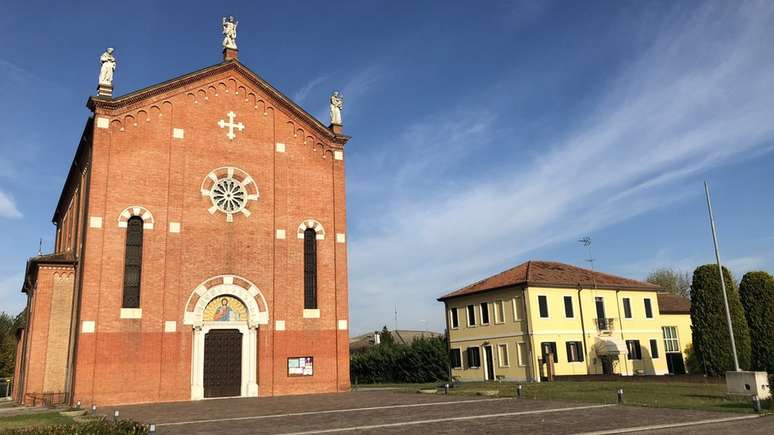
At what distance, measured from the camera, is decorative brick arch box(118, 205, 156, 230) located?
24172mm

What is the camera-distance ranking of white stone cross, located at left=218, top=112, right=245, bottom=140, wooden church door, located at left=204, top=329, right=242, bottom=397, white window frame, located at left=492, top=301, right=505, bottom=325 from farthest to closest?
white window frame, located at left=492, top=301, right=505, bottom=325 < white stone cross, located at left=218, top=112, right=245, bottom=140 < wooden church door, located at left=204, top=329, right=242, bottom=397

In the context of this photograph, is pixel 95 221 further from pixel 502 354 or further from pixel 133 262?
pixel 502 354

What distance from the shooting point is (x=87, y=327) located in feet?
73.7

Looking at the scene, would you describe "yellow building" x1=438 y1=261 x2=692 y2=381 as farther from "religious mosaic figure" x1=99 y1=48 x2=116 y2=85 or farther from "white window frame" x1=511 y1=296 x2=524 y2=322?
"religious mosaic figure" x1=99 y1=48 x2=116 y2=85

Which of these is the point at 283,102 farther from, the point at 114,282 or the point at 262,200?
the point at 114,282

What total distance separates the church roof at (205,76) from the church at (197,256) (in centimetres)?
6

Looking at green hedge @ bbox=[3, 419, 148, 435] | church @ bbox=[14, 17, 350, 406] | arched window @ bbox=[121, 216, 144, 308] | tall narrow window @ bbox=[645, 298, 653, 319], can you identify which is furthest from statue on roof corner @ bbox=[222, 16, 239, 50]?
tall narrow window @ bbox=[645, 298, 653, 319]

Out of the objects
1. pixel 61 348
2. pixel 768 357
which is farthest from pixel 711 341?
pixel 61 348

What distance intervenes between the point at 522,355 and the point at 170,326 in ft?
74.1

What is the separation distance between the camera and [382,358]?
4412 cm

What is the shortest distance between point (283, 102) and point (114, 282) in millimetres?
11373

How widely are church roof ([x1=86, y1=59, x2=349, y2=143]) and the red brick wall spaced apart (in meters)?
Answer: 0.25

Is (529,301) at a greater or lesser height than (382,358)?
greater

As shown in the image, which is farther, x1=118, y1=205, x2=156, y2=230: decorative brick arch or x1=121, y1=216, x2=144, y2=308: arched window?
x1=118, y1=205, x2=156, y2=230: decorative brick arch
